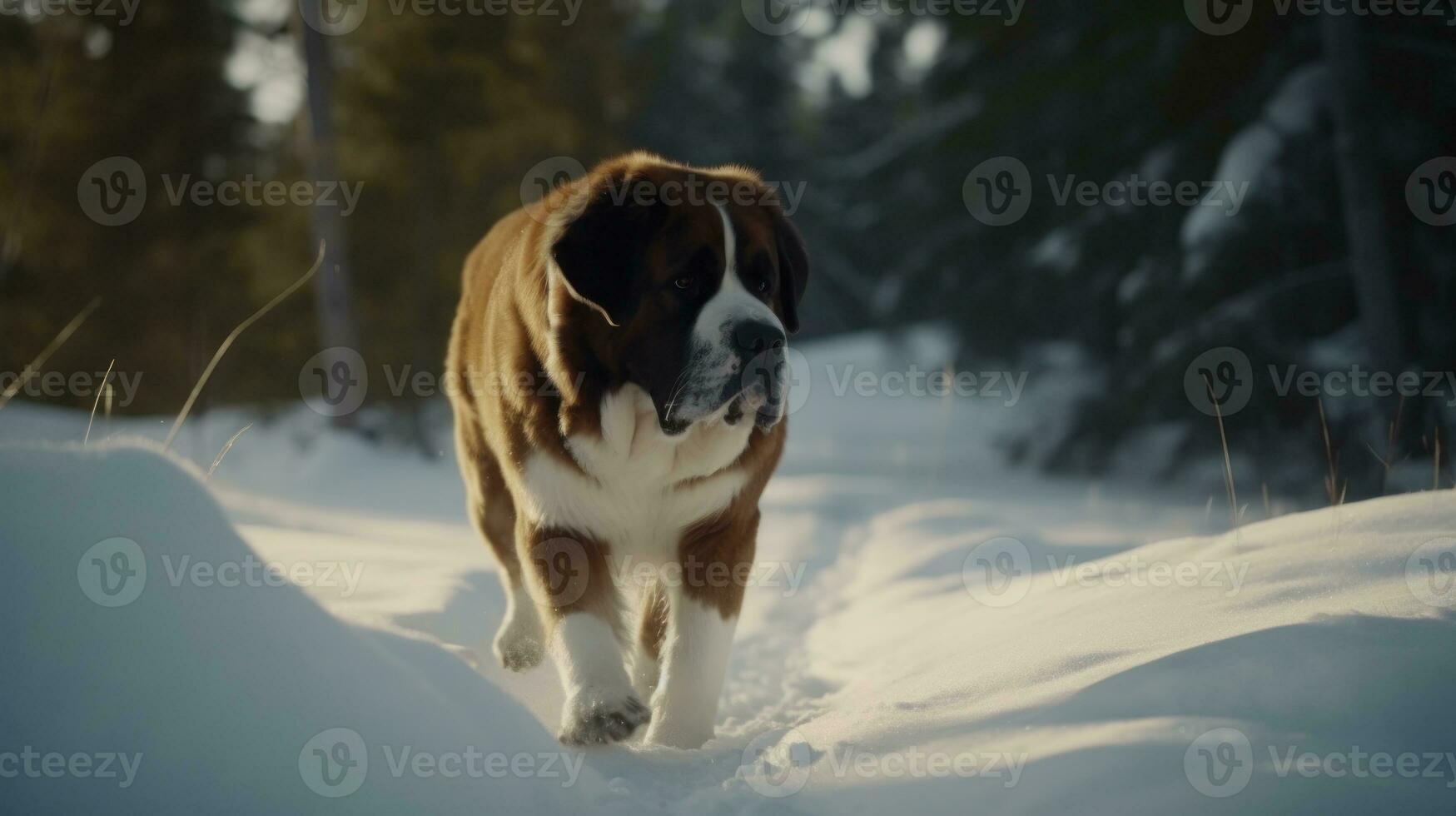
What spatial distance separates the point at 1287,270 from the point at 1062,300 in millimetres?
2170

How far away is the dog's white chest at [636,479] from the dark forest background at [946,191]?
2.86m

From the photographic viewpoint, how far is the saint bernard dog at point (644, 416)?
2.90 meters

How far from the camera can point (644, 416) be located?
9.98ft

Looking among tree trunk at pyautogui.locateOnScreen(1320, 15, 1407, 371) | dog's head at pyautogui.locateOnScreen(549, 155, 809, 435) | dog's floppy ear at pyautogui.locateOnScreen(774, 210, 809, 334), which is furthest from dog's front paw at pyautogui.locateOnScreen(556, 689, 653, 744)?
tree trunk at pyautogui.locateOnScreen(1320, 15, 1407, 371)

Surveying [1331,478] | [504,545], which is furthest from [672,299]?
[1331,478]

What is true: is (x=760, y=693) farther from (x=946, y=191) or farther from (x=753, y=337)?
(x=946, y=191)

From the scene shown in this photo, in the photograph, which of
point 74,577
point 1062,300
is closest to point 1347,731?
point 74,577

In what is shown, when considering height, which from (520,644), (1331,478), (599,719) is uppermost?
(1331,478)

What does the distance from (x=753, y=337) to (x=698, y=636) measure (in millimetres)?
929

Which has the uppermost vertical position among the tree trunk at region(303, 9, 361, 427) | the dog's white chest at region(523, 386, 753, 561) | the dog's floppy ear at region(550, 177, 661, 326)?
the dog's floppy ear at region(550, 177, 661, 326)

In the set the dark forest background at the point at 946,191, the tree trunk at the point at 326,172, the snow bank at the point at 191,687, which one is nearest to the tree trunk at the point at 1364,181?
the dark forest background at the point at 946,191

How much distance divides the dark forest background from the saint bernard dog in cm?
272

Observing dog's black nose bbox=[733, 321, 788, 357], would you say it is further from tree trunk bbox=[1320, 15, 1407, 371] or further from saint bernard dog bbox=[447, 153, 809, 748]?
tree trunk bbox=[1320, 15, 1407, 371]

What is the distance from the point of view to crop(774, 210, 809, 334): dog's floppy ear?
341 cm
